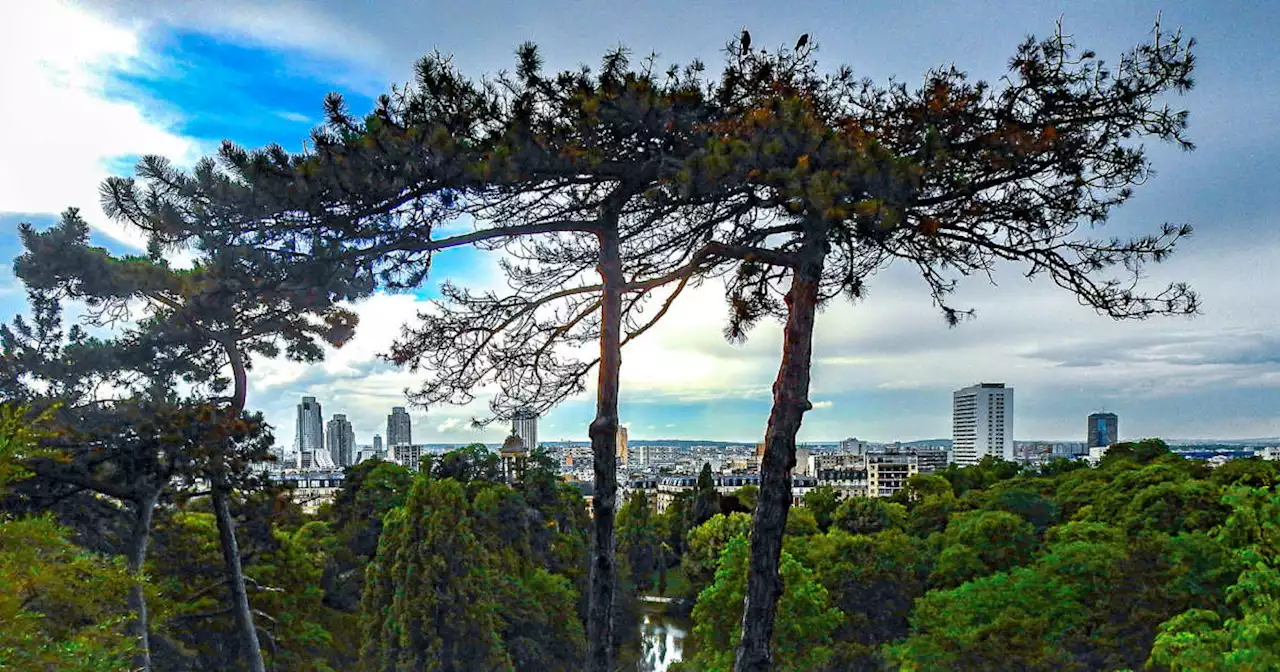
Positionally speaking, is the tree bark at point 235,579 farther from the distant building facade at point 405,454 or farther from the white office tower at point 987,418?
the white office tower at point 987,418

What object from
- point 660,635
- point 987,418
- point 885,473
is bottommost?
point 885,473

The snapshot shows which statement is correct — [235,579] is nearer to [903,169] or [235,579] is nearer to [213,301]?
[213,301]

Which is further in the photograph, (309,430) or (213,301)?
(309,430)

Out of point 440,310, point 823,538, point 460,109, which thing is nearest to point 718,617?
point 823,538

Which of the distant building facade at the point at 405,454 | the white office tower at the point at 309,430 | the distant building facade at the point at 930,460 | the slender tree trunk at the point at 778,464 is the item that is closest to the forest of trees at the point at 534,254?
the slender tree trunk at the point at 778,464

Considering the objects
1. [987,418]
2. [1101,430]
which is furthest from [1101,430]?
[987,418]

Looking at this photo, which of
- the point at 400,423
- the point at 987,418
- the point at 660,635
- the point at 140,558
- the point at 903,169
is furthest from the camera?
the point at 987,418
